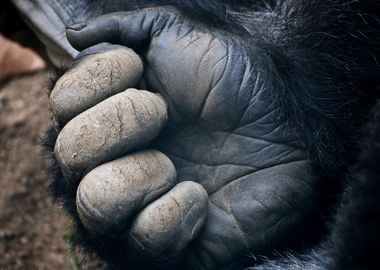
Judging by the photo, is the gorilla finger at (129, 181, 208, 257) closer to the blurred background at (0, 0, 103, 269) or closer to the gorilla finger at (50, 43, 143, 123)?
the gorilla finger at (50, 43, 143, 123)

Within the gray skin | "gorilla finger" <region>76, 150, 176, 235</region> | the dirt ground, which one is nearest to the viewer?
"gorilla finger" <region>76, 150, 176, 235</region>

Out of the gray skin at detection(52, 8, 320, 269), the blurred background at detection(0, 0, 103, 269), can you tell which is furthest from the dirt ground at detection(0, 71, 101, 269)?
the gray skin at detection(52, 8, 320, 269)

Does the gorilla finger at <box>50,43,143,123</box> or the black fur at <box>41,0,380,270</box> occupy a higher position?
the gorilla finger at <box>50,43,143,123</box>

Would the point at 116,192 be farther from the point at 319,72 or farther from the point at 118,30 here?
the point at 319,72

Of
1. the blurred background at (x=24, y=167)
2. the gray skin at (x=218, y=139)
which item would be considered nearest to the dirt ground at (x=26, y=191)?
the blurred background at (x=24, y=167)

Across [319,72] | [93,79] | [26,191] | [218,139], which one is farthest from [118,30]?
[26,191]

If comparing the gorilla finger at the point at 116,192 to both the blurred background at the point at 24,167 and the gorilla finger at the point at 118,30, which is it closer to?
the gorilla finger at the point at 118,30

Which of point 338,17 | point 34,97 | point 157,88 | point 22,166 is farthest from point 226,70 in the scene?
point 34,97

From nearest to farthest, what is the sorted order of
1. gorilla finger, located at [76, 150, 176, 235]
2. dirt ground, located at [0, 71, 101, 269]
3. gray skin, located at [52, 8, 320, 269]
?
1. gorilla finger, located at [76, 150, 176, 235]
2. gray skin, located at [52, 8, 320, 269]
3. dirt ground, located at [0, 71, 101, 269]
